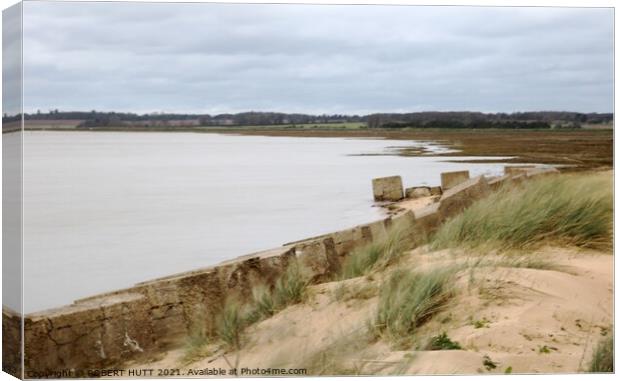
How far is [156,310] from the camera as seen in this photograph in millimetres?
7344

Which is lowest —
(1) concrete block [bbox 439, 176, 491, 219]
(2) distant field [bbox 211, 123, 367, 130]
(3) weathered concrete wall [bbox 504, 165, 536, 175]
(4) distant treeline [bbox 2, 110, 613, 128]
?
(1) concrete block [bbox 439, 176, 491, 219]

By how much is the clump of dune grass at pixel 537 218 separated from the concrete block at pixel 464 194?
61mm

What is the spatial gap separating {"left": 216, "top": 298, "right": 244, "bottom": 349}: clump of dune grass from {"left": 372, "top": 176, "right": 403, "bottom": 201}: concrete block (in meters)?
1.26

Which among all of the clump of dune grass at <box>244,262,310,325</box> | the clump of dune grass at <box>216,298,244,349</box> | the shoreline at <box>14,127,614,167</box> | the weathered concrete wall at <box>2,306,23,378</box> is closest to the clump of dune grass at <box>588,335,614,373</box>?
the shoreline at <box>14,127,614,167</box>

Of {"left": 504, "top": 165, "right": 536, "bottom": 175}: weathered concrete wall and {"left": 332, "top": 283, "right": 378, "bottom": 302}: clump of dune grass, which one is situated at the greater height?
{"left": 504, "top": 165, "right": 536, "bottom": 175}: weathered concrete wall

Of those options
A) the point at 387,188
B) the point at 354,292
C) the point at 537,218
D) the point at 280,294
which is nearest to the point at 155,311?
the point at 280,294

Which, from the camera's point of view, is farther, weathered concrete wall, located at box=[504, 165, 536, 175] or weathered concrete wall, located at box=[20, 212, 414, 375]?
weathered concrete wall, located at box=[504, 165, 536, 175]

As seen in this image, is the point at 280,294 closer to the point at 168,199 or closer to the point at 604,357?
the point at 168,199

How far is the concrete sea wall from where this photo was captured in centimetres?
699

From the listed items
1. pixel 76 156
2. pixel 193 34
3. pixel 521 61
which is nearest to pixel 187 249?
pixel 76 156

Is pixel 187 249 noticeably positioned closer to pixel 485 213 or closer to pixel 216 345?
pixel 216 345

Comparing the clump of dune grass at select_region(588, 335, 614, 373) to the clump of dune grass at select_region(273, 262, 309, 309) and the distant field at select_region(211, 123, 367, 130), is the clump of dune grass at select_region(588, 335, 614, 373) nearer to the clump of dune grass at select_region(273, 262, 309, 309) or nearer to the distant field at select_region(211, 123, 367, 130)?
the clump of dune grass at select_region(273, 262, 309, 309)

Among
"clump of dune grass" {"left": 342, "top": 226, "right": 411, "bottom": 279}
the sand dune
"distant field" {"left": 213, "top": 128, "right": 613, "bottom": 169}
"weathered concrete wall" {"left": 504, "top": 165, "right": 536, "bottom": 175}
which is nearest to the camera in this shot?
the sand dune

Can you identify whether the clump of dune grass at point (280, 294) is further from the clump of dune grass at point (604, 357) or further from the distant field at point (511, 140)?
the clump of dune grass at point (604, 357)
